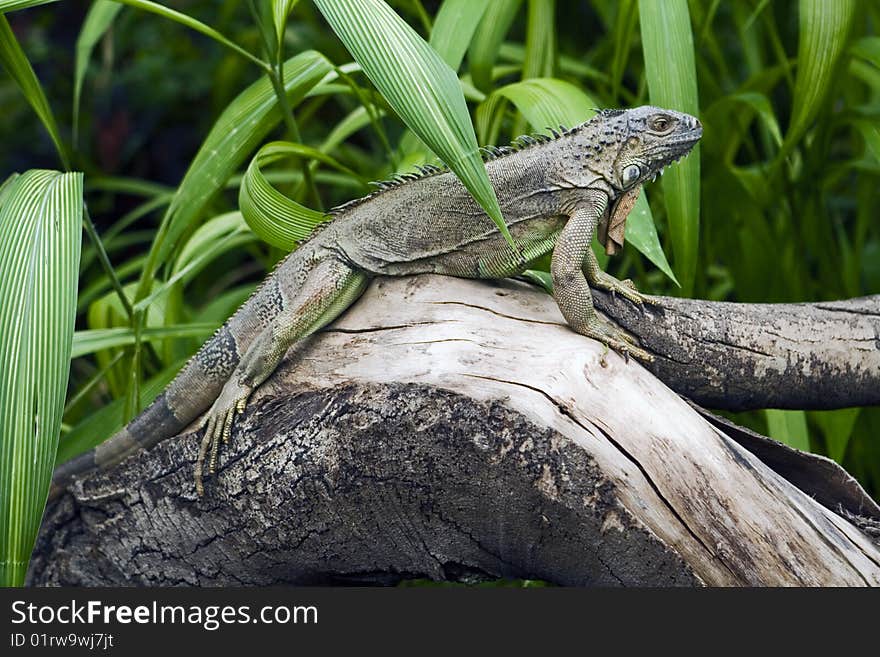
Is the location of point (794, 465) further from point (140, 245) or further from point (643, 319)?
point (140, 245)

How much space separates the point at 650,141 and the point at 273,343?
1035 mm

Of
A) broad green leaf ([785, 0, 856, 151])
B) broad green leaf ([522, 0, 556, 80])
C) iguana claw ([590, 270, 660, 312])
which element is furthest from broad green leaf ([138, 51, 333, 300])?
broad green leaf ([785, 0, 856, 151])

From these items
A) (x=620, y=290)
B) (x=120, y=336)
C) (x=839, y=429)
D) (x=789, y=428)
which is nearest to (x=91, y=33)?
(x=120, y=336)

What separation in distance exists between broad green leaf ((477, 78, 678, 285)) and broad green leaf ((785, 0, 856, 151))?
562mm

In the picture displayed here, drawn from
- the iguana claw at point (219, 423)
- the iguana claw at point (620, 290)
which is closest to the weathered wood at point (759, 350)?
the iguana claw at point (620, 290)

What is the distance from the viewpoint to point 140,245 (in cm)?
637

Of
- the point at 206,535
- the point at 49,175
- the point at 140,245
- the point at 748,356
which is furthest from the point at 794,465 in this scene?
the point at 140,245

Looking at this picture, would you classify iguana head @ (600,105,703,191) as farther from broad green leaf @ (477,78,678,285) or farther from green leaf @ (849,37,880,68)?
green leaf @ (849,37,880,68)

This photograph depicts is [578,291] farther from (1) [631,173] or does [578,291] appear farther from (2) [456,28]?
(2) [456,28]

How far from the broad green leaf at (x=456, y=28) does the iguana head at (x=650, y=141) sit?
56 cm

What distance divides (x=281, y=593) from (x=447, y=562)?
38 cm

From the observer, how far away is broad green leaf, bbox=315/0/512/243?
154cm

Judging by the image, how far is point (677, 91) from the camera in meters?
2.31

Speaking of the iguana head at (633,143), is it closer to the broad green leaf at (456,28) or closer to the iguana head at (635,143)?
the iguana head at (635,143)
